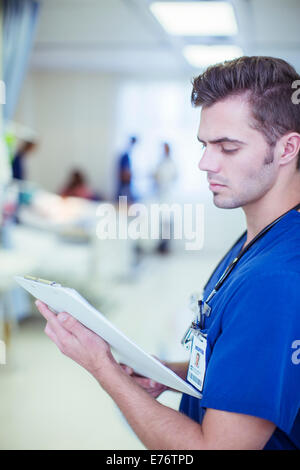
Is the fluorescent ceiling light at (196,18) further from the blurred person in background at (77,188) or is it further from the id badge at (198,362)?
the id badge at (198,362)

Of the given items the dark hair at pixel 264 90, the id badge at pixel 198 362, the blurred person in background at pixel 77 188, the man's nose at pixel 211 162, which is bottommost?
the id badge at pixel 198 362

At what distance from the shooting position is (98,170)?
8.11 metres

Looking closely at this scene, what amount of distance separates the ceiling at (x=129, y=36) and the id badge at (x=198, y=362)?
2.74 metres

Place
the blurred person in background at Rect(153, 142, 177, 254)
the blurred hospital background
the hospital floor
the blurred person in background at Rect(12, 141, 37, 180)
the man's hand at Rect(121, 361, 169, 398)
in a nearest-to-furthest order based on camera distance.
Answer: the man's hand at Rect(121, 361, 169, 398)
the hospital floor
the blurred hospital background
the blurred person in background at Rect(12, 141, 37, 180)
the blurred person in background at Rect(153, 142, 177, 254)

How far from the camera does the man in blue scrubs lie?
842 mm

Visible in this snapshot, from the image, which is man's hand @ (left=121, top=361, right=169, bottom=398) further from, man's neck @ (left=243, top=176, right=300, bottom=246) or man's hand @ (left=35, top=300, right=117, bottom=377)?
man's neck @ (left=243, top=176, right=300, bottom=246)

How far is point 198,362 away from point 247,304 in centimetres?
23

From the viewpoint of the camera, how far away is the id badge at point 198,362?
1.00 metres

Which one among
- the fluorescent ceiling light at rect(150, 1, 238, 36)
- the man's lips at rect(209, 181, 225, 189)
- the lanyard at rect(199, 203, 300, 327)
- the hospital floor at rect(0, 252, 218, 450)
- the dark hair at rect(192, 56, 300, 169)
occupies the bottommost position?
the hospital floor at rect(0, 252, 218, 450)

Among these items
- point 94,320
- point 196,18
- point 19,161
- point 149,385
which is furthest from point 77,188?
point 94,320

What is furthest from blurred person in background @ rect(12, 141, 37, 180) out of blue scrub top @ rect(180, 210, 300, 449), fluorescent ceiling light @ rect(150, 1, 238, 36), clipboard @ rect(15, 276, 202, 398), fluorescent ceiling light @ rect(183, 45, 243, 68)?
blue scrub top @ rect(180, 210, 300, 449)

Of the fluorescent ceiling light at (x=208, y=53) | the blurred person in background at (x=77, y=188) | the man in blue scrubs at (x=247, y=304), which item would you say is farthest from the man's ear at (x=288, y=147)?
the blurred person in background at (x=77, y=188)

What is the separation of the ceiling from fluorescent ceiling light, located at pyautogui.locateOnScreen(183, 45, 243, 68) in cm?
11

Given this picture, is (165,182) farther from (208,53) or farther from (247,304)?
(247,304)
